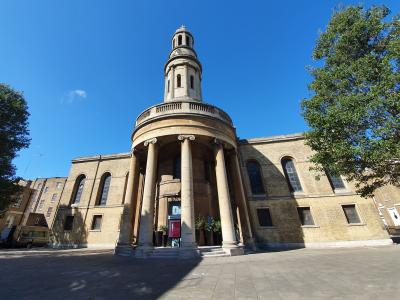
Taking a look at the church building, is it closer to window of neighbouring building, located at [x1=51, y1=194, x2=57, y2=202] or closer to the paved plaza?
the paved plaza

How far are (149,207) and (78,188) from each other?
1675cm

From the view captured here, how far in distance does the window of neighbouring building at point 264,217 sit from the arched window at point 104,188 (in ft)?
55.7

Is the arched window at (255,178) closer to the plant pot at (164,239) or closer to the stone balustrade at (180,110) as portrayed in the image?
the stone balustrade at (180,110)

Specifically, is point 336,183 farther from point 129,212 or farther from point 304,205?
point 129,212

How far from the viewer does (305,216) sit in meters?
17.9

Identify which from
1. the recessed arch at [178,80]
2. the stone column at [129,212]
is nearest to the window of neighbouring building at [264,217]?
the stone column at [129,212]

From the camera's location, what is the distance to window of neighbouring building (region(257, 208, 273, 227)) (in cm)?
1813

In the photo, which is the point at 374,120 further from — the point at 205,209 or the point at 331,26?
the point at 205,209

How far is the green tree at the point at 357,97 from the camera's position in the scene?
8859 millimetres

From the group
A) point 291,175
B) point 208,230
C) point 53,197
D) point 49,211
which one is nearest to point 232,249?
point 208,230

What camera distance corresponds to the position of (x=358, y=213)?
17094 millimetres

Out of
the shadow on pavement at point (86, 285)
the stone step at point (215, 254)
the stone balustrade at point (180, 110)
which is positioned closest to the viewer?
the shadow on pavement at point (86, 285)

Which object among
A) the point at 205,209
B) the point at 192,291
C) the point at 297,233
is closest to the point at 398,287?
the point at 192,291

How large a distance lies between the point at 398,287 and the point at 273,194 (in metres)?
14.8
